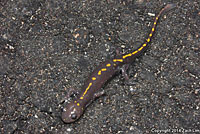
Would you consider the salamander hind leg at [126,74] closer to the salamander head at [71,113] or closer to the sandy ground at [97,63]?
the sandy ground at [97,63]

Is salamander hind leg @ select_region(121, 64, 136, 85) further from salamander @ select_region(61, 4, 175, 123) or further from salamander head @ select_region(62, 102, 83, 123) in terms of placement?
A: salamander head @ select_region(62, 102, 83, 123)

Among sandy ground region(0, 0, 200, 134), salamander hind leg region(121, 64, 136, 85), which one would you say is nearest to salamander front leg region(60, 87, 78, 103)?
sandy ground region(0, 0, 200, 134)

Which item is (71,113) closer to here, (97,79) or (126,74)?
(97,79)

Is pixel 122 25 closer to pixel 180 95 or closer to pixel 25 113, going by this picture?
pixel 180 95

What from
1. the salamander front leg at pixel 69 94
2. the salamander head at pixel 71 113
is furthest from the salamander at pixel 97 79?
the salamander front leg at pixel 69 94

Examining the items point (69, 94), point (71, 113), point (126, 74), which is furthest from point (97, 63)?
point (71, 113)

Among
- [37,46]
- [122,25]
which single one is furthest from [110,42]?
[37,46]
